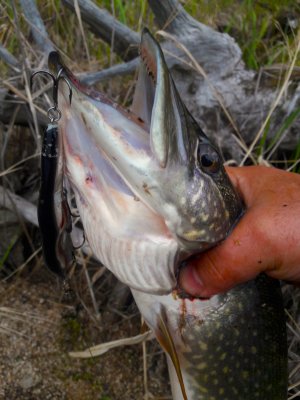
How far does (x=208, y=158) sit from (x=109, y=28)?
89 cm

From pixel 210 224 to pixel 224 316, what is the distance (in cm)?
27

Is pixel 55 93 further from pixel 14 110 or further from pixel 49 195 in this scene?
pixel 14 110

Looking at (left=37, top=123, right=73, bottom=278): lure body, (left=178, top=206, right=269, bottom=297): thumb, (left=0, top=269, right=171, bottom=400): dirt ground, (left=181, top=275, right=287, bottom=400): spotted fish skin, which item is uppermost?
(left=37, top=123, right=73, bottom=278): lure body

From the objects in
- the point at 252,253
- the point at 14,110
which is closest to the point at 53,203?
the point at 252,253

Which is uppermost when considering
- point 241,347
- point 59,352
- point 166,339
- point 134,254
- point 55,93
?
point 55,93

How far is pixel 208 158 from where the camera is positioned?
1056 mm

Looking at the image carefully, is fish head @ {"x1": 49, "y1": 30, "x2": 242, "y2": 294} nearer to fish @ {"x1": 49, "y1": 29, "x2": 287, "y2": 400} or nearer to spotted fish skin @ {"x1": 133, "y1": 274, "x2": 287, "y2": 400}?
fish @ {"x1": 49, "y1": 29, "x2": 287, "y2": 400}

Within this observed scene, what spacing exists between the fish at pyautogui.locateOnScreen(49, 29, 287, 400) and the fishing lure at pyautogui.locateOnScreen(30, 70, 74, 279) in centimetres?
3

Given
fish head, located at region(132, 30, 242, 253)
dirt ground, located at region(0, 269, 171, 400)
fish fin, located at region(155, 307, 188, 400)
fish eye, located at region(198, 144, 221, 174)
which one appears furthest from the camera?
dirt ground, located at region(0, 269, 171, 400)

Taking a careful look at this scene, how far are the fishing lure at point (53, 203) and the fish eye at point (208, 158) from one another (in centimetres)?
26

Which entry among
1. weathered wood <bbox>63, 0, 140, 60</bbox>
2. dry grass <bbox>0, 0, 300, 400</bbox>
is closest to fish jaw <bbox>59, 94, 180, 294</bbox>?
dry grass <bbox>0, 0, 300, 400</bbox>

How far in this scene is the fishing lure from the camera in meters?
0.95

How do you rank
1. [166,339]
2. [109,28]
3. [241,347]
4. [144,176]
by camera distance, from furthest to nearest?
[109,28]
[241,347]
[166,339]
[144,176]

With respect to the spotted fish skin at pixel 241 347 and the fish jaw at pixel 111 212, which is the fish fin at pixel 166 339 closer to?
the spotted fish skin at pixel 241 347
